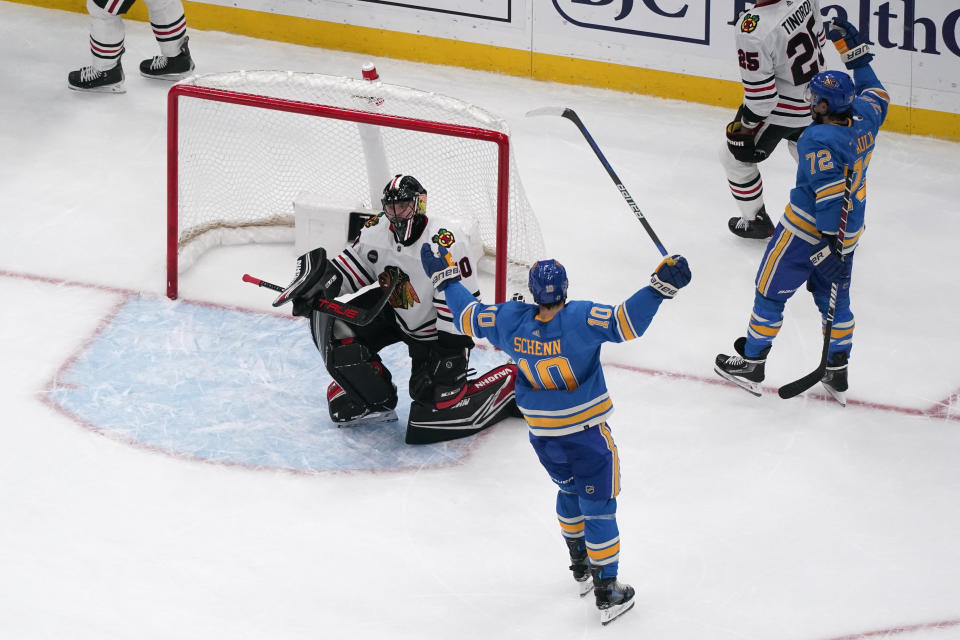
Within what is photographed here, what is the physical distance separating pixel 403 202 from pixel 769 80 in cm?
184

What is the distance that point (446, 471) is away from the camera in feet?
15.6

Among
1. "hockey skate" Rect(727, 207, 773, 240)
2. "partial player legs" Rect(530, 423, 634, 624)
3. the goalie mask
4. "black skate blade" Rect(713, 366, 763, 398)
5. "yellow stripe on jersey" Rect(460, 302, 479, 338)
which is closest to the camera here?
"partial player legs" Rect(530, 423, 634, 624)

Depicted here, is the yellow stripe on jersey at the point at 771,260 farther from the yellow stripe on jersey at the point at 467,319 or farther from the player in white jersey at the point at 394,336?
the yellow stripe on jersey at the point at 467,319

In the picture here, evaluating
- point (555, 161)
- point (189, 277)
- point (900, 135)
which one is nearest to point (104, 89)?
point (189, 277)

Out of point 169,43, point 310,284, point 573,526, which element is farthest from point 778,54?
point 169,43

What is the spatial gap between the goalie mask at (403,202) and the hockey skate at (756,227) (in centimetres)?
192

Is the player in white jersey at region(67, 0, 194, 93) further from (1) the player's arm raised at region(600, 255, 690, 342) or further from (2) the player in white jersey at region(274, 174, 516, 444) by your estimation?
(1) the player's arm raised at region(600, 255, 690, 342)

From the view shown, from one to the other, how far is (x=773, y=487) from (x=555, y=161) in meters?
2.43

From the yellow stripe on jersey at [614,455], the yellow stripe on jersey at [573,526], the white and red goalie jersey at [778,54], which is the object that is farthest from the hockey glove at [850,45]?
the yellow stripe on jersey at [573,526]

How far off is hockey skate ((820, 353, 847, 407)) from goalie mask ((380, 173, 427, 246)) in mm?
1559

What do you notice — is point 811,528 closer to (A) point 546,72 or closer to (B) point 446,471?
(B) point 446,471

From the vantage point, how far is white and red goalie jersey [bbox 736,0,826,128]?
A: 559 centimetres

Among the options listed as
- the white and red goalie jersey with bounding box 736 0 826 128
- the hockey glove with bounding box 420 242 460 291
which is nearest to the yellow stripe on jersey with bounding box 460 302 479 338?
the hockey glove with bounding box 420 242 460 291

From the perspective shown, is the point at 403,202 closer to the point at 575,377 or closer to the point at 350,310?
the point at 350,310
